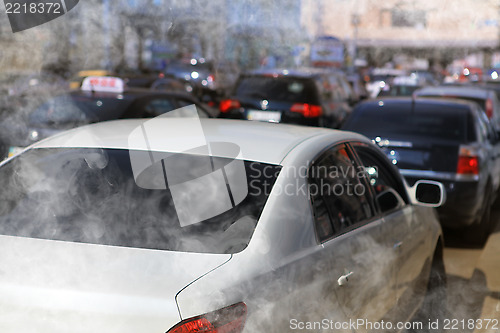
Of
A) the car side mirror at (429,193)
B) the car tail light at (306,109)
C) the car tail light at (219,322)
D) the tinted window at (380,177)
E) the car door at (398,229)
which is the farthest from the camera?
the car tail light at (306,109)

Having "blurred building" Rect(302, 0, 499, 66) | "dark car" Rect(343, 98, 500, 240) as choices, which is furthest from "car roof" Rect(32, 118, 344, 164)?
"blurred building" Rect(302, 0, 499, 66)

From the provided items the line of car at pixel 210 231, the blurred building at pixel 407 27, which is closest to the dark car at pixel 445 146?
the line of car at pixel 210 231

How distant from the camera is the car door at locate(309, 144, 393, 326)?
108 inches

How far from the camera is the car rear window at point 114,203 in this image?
243cm

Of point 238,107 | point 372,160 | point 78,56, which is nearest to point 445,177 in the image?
point 372,160

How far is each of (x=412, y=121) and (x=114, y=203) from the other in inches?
181

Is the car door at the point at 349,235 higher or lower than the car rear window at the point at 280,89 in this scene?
higher

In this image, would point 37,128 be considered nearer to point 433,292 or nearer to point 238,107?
point 433,292

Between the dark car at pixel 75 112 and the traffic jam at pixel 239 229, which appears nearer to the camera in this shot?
the traffic jam at pixel 239 229

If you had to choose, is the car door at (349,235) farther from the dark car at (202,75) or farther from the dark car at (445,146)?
the dark car at (202,75)

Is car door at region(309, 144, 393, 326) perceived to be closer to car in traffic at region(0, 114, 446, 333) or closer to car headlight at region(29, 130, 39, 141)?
car in traffic at region(0, 114, 446, 333)

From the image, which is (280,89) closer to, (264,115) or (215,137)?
(264,115)

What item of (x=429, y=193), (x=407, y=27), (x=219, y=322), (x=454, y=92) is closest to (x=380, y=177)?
(x=429, y=193)

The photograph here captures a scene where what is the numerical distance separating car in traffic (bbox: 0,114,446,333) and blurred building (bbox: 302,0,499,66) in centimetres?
3593
